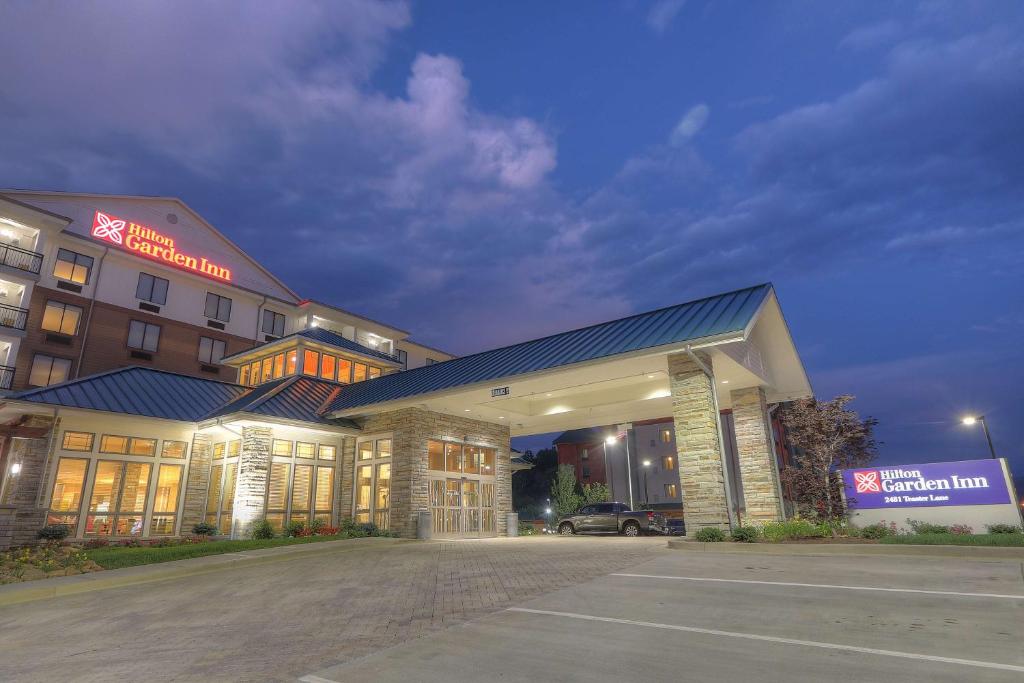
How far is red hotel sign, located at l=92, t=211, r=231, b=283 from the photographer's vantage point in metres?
31.9

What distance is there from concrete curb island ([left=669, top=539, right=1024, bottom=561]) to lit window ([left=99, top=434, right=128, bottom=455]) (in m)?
18.6

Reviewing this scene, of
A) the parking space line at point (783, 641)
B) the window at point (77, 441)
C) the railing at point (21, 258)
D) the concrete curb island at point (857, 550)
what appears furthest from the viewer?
the railing at point (21, 258)

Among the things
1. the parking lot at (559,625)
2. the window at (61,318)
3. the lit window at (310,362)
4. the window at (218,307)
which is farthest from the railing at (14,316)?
the parking lot at (559,625)

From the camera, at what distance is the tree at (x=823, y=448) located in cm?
1761

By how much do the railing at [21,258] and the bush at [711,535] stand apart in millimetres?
33529

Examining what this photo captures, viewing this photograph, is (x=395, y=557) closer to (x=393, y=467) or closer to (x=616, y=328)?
(x=393, y=467)

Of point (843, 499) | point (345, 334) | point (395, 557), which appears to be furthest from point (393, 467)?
point (345, 334)

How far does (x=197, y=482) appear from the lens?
20562mm

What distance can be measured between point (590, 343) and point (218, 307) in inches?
1157

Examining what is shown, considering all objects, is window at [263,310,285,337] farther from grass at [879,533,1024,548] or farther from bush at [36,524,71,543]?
grass at [879,533,1024,548]

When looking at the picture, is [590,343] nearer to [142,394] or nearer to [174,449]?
[174,449]

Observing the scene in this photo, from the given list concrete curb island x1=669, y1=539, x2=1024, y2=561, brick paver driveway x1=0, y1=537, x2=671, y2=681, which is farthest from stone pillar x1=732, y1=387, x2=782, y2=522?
brick paver driveway x1=0, y1=537, x2=671, y2=681

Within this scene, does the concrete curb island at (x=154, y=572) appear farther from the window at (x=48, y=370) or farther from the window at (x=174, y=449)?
the window at (x=48, y=370)

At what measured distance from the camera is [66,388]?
18000 millimetres
